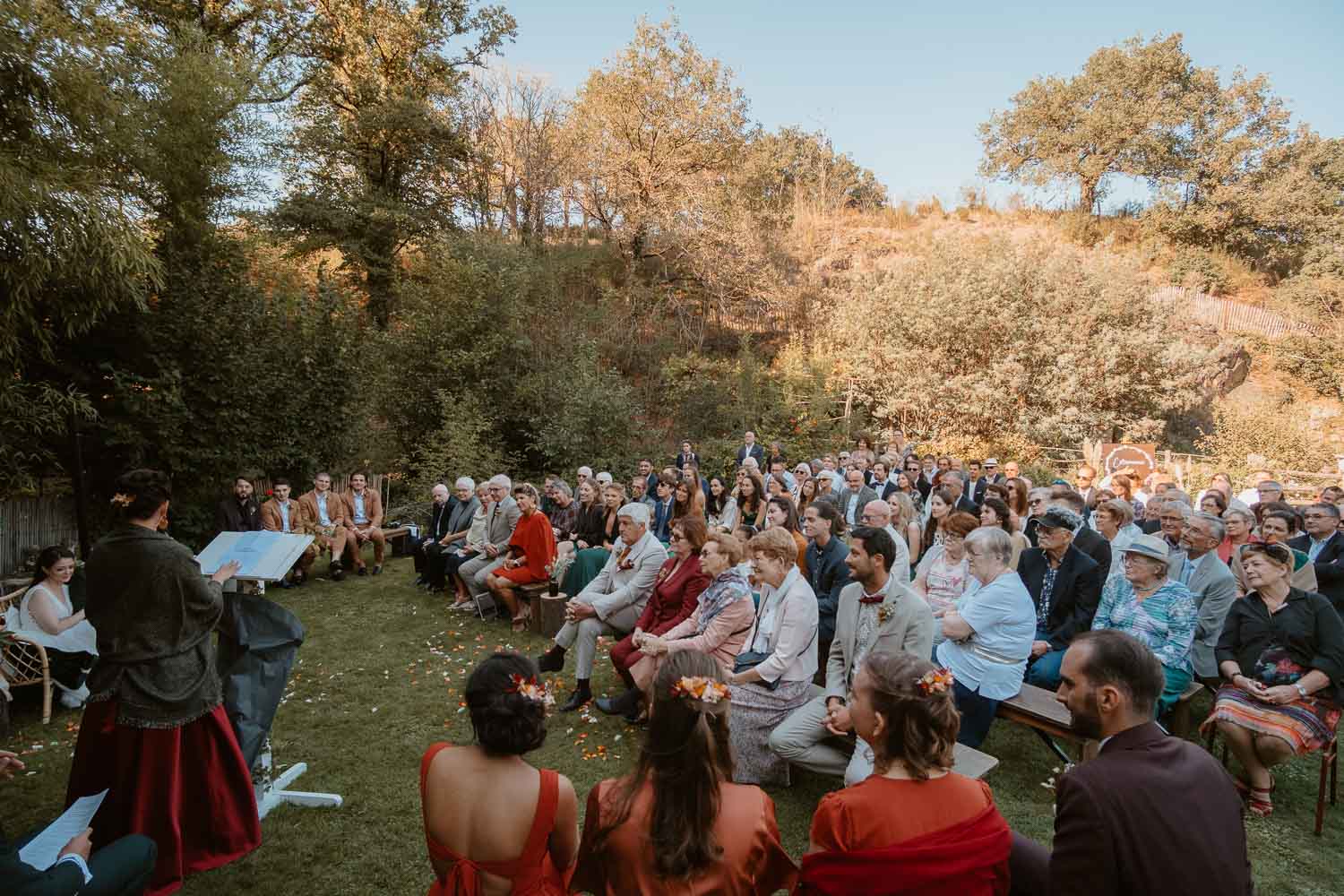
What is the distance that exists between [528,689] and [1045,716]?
3.26 m

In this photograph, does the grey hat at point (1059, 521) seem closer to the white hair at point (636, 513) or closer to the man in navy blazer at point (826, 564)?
the man in navy blazer at point (826, 564)

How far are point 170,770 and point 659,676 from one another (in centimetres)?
249

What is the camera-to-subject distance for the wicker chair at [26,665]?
15.9ft

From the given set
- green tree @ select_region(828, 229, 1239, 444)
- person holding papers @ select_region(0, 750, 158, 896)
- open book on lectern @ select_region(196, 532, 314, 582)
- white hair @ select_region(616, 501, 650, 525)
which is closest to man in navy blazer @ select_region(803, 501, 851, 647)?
white hair @ select_region(616, 501, 650, 525)

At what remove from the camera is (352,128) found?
690 inches

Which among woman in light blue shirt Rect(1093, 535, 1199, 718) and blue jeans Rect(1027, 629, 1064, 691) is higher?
woman in light blue shirt Rect(1093, 535, 1199, 718)

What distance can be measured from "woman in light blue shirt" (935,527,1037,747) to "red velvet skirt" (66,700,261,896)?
408cm

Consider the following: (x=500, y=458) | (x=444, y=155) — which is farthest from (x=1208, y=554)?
(x=444, y=155)

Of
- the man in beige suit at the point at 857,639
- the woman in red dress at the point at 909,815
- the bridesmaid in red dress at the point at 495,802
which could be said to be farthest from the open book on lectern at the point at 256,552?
the woman in red dress at the point at 909,815

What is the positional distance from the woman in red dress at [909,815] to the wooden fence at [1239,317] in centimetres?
2315

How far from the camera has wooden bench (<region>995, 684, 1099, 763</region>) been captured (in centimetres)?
374

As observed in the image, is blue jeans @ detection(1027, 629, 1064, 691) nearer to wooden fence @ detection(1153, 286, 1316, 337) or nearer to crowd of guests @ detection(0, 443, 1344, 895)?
crowd of guests @ detection(0, 443, 1344, 895)

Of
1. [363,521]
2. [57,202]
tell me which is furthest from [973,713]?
[363,521]

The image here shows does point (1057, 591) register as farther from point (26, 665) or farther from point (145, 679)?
point (26, 665)
